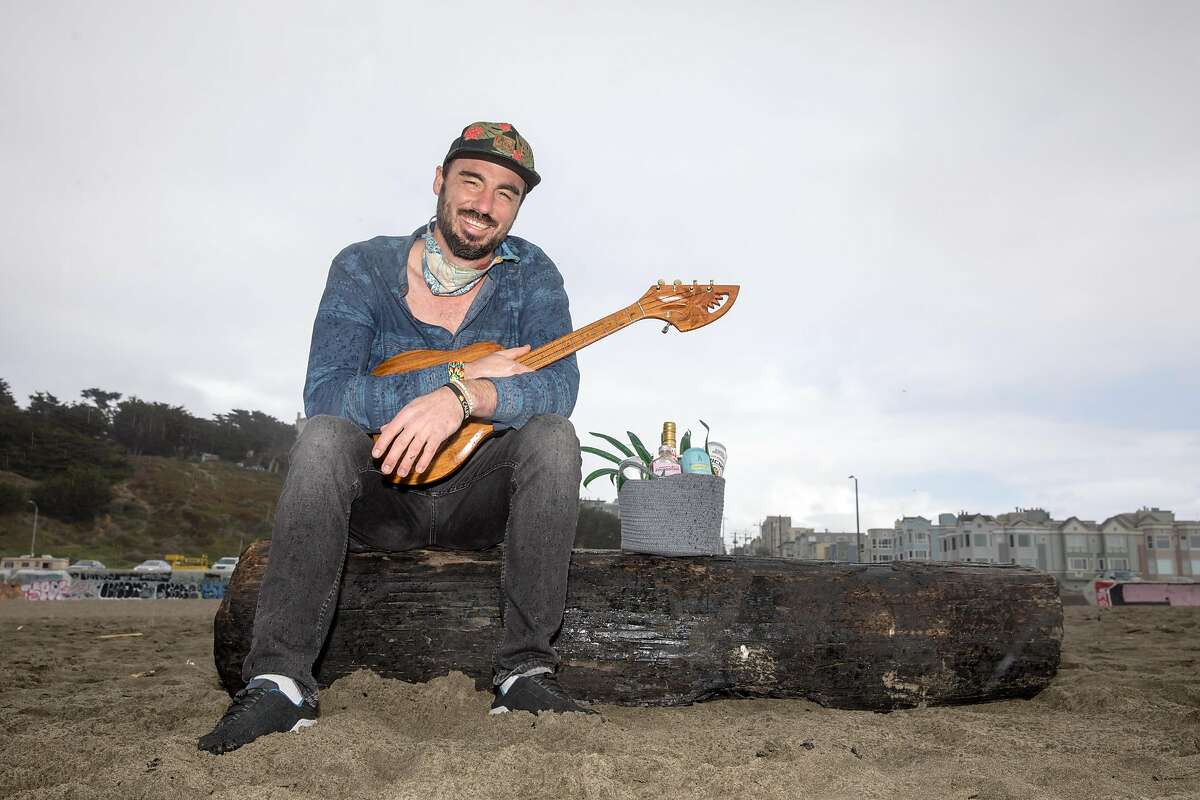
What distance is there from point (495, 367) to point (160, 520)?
74.9 m

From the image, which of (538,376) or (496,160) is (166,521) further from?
(538,376)

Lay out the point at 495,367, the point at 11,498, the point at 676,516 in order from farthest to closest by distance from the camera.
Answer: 1. the point at 11,498
2. the point at 676,516
3. the point at 495,367

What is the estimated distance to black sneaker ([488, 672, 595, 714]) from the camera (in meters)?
2.17

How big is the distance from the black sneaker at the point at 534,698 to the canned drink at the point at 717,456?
1.37 meters

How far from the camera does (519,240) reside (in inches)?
124

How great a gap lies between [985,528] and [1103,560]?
12.1 metres

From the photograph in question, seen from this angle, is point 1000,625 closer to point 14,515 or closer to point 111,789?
point 111,789

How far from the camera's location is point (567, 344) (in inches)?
111

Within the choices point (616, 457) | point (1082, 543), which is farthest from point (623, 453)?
point (1082, 543)

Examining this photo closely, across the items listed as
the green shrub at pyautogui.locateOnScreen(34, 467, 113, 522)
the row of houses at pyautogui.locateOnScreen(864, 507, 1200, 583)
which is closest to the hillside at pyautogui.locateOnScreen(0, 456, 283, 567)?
the green shrub at pyautogui.locateOnScreen(34, 467, 113, 522)

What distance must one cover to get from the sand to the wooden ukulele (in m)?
0.77

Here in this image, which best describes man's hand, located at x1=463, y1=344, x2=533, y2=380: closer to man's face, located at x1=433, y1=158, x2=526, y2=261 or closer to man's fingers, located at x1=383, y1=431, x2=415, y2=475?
man's fingers, located at x1=383, y1=431, x2=415, y2=475

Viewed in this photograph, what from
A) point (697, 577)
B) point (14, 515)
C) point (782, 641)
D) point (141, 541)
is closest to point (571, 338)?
point (697, 577)

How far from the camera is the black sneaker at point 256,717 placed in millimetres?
1841
